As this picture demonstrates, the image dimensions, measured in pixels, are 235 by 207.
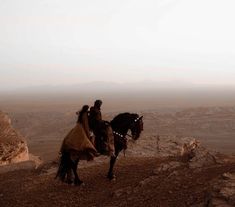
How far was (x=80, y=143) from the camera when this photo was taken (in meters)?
11.4

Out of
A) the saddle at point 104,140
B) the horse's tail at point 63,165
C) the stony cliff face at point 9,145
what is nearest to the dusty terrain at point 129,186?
the horse's tail at point 63,165

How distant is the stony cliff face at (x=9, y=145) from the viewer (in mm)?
21672

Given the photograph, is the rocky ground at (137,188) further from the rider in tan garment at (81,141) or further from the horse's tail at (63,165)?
the rider in tan garment at (81,141)

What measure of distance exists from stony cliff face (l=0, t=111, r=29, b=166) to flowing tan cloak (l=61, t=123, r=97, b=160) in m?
10.8

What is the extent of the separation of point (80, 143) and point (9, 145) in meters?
12.0

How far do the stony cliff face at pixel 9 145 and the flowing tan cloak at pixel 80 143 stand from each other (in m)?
10.8

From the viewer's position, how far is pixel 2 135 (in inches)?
885

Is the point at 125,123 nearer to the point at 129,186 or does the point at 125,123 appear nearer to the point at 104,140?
the point at 104,140

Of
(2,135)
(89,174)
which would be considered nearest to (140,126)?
(89,174)

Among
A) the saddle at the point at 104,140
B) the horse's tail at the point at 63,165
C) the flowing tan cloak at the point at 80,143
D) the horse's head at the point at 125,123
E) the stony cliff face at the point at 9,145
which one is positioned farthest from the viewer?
the stony cliff face at the point at 9,145

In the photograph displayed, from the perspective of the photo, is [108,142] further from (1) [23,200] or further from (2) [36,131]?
(2) [36,131]

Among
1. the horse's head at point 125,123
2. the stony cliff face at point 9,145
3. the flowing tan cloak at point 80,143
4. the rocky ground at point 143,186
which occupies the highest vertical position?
the horse's head at point 125,123

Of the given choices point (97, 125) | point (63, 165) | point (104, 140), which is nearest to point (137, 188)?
point (104, 140)

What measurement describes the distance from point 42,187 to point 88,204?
7.74 feet
